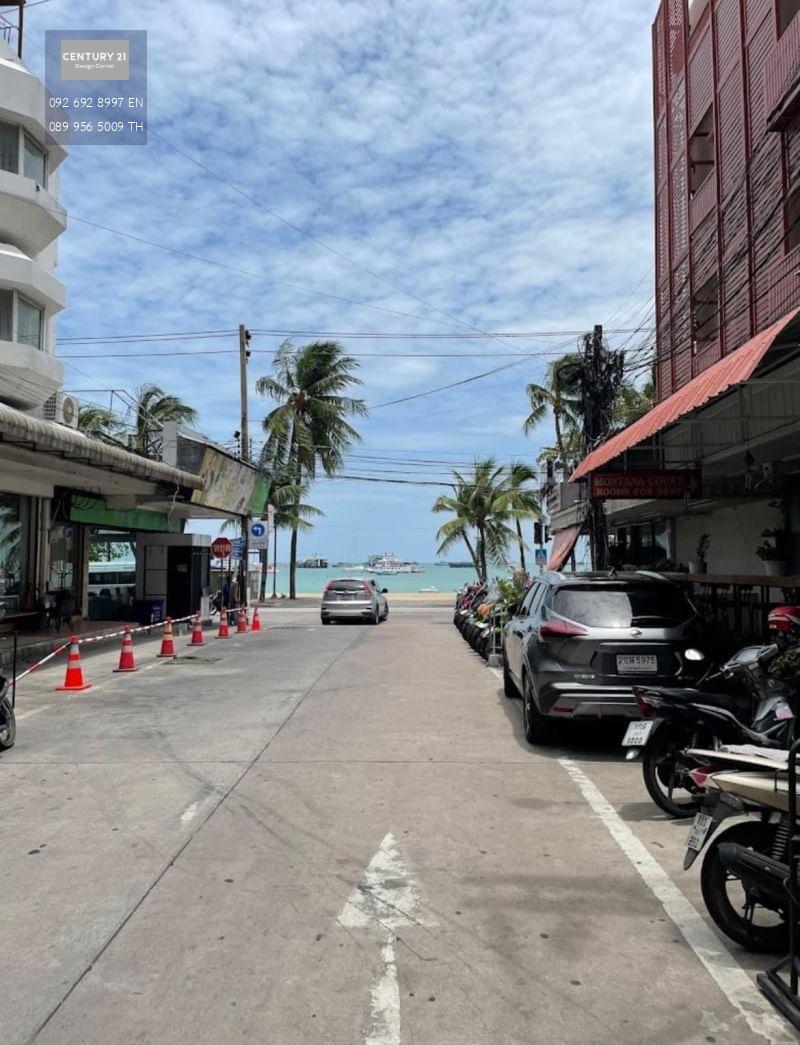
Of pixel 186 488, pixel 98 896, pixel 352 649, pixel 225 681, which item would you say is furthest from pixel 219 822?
pixel 186 488

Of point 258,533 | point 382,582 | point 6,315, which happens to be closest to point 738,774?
point 6,315

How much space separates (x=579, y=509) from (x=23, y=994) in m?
20.2

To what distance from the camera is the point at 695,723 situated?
5414 mm

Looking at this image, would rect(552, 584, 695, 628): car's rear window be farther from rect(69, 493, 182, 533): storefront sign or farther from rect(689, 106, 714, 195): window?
rect(69, 493, 182, 533): storefront sign

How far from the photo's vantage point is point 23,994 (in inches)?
131

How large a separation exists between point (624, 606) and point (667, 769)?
1.95 m

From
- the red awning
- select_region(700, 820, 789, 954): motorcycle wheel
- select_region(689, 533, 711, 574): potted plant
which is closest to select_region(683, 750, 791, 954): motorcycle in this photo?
select_region(700, 820, 789, 954): motorcycle wheel

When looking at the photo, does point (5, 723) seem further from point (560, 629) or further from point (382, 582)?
point (382, 582)

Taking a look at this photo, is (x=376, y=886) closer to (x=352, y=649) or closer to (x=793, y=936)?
(x=793, y=936)

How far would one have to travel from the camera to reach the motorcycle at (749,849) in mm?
3633

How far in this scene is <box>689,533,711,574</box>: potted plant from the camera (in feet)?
59.6

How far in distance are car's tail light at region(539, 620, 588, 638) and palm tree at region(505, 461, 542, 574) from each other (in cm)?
2813

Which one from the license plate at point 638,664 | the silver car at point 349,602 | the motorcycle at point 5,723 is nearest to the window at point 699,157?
the license plate at point 638,664

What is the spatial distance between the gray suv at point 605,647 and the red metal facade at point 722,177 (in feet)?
22.4
